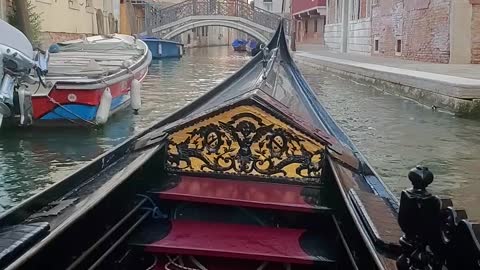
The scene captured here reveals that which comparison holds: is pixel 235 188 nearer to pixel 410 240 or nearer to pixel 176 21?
pixel 410 240

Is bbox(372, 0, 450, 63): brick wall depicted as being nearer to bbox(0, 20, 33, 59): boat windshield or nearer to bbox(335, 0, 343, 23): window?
bbox(335, 0, 343, 23): window

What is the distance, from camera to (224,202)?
132 cm

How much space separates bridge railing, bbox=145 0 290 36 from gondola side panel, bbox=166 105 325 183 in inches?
600

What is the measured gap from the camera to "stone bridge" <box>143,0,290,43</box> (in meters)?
16.4

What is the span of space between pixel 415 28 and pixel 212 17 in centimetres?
839

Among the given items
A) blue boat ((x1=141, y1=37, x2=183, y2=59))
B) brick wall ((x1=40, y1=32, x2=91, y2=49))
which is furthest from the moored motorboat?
blue boat ((x1=141, y1=37, x2=183, y2=59))

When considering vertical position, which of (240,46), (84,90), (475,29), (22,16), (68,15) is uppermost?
(68,15)

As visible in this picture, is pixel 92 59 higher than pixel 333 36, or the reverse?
pixel 333 36

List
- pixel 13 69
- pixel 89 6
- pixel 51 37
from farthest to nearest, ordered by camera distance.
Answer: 1. pixel 89 6
2. pixel 51 37
3. pixel 13 69

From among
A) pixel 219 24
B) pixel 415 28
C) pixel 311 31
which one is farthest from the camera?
pixel 311 31

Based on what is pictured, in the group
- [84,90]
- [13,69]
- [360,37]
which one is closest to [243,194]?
[84,90]

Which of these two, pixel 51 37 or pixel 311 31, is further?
pixel 311 31

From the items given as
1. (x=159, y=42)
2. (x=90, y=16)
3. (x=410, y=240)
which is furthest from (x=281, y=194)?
(x=159, y=42)

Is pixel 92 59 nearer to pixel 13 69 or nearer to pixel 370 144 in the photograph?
pixel 13 69
